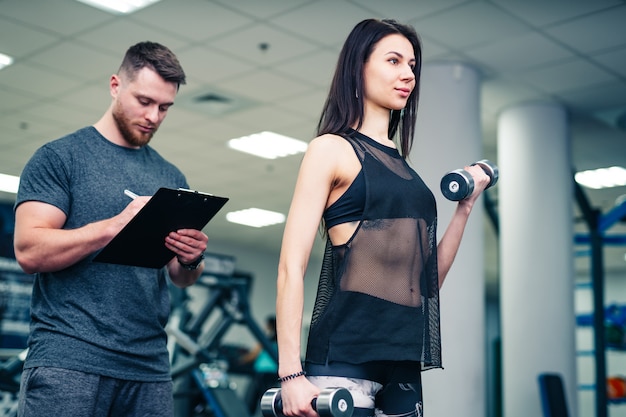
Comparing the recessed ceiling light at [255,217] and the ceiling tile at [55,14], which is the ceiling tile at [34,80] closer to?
the ceiling tile at [55,14]

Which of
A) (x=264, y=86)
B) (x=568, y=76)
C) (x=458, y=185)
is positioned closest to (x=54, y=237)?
(x=458, y=185)

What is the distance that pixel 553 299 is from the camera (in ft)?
19.3

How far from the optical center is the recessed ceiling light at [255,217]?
1089cm

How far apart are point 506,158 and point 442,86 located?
111 centimetres

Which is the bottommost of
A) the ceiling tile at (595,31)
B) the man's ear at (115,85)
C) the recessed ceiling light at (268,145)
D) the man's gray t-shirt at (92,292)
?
the man's gray t-shirt at (92,292)

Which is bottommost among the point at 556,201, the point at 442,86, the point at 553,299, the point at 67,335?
the point at 67,335

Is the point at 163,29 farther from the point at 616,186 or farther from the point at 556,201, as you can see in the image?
the point at 616,186

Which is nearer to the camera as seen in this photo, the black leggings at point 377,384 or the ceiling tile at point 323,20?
the black leggings at point 377,384

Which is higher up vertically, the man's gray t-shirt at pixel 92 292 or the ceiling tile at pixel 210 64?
the ceiling tile at pixel 210 64

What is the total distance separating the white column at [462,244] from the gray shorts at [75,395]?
11.6ft

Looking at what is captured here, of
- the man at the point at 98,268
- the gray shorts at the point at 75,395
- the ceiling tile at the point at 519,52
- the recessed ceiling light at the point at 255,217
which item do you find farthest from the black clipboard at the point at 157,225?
the recessed ceiling light at the point at 255,217

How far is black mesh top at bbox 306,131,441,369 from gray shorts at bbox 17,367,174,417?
0.54 metres

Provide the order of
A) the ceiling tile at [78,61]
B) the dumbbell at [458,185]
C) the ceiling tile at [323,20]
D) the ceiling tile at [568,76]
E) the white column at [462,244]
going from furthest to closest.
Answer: the ceiling tile at [568,76] → the ceiling tile at [78,61] → the white column at [462,244] → the ceiling tile at [323,20] → the dumbbell at [458,185]

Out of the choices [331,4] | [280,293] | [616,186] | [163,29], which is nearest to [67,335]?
[280,293]
